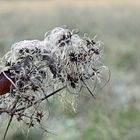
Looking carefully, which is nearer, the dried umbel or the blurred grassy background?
the dried umbel

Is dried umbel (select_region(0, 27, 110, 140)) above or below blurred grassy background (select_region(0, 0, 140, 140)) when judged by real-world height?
below

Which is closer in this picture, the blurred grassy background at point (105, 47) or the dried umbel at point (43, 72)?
the dried umbel at point (43, 72)

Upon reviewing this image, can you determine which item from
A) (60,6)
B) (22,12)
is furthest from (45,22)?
(60,6)

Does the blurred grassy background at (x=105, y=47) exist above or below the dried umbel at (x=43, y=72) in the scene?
above

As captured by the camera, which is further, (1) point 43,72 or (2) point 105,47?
(2) point 105,47

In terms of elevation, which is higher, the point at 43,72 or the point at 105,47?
the point at 105,47
